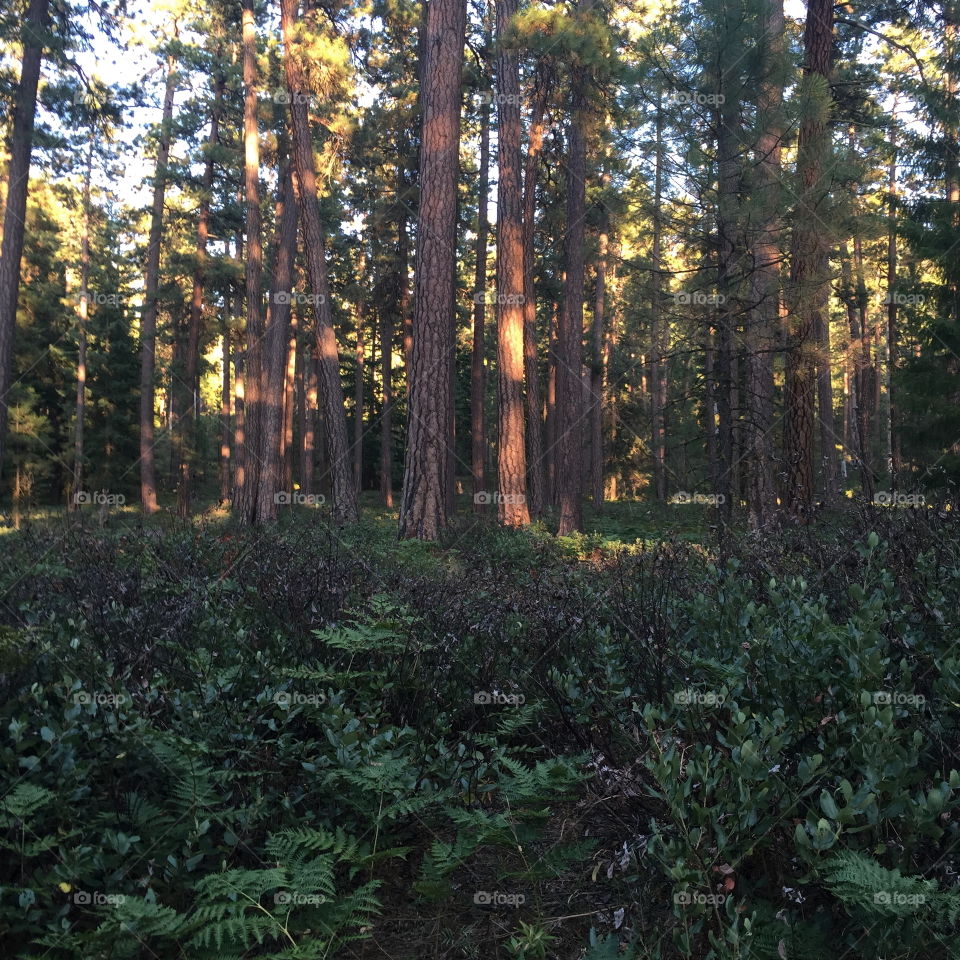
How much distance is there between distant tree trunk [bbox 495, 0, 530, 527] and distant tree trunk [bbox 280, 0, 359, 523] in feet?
10.4

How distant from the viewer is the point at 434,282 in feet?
35.5

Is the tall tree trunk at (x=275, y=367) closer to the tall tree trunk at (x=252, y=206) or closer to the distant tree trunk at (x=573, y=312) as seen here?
the tall tree trunk at (x=252, y=206)

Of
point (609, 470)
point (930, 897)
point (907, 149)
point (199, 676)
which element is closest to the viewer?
point (930, 897)

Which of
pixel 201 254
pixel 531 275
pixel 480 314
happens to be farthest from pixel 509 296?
pixel 201 254

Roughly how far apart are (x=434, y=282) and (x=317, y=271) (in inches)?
244

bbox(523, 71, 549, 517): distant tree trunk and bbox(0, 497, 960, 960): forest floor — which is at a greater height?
bbox(523, 71, 549, 517): distant tree trunk

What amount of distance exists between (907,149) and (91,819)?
16.6 meters

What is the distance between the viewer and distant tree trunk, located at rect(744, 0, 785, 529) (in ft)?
35.0

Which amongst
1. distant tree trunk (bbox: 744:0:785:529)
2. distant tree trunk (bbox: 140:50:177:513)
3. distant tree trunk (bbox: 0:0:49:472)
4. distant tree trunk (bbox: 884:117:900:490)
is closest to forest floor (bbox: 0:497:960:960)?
distant tree trunk (bbox: 744:0:785:529)

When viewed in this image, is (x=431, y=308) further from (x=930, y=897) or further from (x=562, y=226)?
(x=562, y=226)

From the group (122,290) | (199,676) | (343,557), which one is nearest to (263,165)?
(122,290)

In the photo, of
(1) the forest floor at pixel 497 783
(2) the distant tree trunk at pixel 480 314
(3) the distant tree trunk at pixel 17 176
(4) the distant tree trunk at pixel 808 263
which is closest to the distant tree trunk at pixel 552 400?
(2) the distant tree trunk at pixel 480 314

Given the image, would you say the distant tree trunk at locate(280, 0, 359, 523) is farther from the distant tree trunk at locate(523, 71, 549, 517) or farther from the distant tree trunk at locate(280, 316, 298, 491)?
the distant tree trunk at locate(280, 316, 298, 491)

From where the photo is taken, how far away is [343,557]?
7406 mm
